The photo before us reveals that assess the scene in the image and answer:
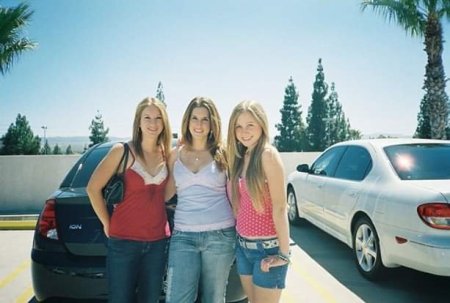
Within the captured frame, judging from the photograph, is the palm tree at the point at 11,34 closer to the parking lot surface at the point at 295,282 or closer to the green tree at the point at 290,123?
the parking lot surface at the point at 295,282

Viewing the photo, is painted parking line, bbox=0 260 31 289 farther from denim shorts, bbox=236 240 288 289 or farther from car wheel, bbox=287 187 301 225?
car wheel, bbox=287 187 301 225

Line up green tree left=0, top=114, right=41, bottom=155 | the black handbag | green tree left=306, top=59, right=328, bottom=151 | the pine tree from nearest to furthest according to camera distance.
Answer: the black handbag < the pine tree < green tree left=306, top=59, right=328, bottom=151 < green tree left=0, top=114, right=41, bottom=155

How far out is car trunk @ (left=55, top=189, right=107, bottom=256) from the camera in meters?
2.76

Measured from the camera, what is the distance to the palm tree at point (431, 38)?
12758 mm

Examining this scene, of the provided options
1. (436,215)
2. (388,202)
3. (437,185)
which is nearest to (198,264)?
(436,215)

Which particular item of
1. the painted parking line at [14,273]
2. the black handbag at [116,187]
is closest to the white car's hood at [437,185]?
the black handbag at [116,187]

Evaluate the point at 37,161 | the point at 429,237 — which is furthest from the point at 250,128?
the point at 37,161

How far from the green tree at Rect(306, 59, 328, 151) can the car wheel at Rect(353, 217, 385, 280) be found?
2063 inches

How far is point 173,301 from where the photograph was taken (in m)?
2.12

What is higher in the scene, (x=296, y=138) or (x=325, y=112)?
(x=325, y=112)

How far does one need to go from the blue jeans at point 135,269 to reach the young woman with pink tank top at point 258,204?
52 cm

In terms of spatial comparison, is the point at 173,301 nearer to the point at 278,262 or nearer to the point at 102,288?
the point at 278,262

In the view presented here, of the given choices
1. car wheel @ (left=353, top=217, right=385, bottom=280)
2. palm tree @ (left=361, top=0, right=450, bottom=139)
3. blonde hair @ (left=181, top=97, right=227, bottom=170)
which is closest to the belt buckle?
blonde hair @ (left=181, top=97, right=227, bottom=170)

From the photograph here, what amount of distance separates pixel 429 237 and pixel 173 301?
7.67 feet
